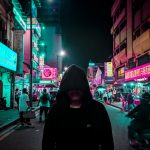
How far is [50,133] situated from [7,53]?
21.9 meters

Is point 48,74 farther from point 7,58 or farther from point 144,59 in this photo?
point 7,58

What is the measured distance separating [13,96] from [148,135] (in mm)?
22478

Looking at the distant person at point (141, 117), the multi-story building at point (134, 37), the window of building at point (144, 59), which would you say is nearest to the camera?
the distant person at point (141, 117)

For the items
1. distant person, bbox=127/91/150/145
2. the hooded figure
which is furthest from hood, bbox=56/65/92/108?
distant person, bbox=127/91/150/145

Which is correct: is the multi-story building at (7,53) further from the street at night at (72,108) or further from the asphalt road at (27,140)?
the asphalt road at (27,140)

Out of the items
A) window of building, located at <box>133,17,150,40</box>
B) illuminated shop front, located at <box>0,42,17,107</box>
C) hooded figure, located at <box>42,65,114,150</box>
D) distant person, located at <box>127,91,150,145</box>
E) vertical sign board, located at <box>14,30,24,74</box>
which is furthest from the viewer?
window of building, located at <box>133,17,150,40</box>

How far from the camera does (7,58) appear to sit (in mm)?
24406

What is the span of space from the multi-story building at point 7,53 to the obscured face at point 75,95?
67.8 ft

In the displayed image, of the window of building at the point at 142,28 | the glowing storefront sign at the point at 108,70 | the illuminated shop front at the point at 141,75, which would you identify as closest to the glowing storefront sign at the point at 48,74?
the glowing storefront sign at the point at 108,70

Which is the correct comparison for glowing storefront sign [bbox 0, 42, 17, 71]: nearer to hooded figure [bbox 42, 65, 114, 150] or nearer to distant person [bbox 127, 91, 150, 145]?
distant person [bbox 127, 91, 150, 145]

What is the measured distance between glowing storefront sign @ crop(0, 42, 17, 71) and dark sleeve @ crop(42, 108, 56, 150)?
64.6 ft

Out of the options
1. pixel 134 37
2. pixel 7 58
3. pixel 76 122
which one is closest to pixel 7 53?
pixel 7 58

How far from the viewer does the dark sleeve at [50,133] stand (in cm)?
308

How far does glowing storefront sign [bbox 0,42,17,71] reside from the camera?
891 inches
